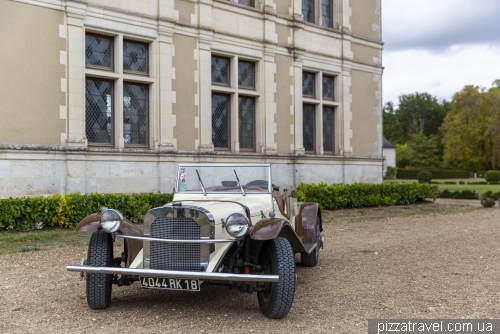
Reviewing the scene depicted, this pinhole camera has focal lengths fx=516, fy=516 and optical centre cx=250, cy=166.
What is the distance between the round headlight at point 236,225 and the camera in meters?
4.41

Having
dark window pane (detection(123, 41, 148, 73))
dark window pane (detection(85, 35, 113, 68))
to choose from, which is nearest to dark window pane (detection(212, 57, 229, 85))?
dark window pane (detection(123, 41, 148, 73))

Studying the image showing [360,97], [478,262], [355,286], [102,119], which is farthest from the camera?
[360,97]

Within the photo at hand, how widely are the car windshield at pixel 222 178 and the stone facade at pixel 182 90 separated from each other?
18.3 ft

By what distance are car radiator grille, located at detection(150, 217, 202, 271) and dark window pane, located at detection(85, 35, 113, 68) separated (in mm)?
7841

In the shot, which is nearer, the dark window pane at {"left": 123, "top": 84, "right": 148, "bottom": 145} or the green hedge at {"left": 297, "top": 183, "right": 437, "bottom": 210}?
the dark window pane at {"left": 123, "top": 84, "right": 148, "bottom": 145}

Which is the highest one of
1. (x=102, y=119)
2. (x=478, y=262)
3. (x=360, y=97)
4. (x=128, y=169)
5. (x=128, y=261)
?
(x=360, y=97)

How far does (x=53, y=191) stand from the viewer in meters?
10.5

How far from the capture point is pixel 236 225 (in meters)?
4.43

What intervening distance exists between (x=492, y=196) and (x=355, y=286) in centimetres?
1367

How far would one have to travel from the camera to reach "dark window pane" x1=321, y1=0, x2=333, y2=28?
1641cm

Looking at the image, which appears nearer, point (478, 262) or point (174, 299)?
point (174, 299)

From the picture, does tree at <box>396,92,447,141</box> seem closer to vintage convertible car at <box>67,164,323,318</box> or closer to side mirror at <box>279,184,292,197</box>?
side mirror at <box>279,184,292,197</box>

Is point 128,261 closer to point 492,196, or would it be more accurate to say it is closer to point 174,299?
point 174,299

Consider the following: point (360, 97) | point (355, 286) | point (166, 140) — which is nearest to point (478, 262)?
point (355, 286)
